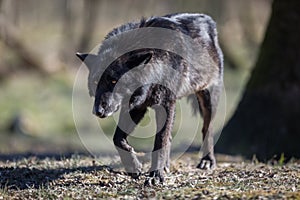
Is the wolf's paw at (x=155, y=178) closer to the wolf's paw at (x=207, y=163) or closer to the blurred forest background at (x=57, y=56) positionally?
the wolf's paw at (x=207, y=163)

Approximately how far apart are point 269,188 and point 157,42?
253 cm

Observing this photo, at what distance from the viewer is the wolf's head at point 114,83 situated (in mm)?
7941

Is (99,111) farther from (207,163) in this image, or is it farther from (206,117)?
(206,117)

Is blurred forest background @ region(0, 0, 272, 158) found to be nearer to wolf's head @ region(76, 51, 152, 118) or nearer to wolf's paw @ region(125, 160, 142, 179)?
wolf's head @ region(76, 51, 152, 118)

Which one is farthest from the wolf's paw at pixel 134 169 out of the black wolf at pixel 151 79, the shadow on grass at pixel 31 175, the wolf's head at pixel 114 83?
the wolf's head at pixel 114 83

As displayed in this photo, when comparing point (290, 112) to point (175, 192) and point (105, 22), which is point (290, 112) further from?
point (105, 22)

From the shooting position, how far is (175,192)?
23.4ft

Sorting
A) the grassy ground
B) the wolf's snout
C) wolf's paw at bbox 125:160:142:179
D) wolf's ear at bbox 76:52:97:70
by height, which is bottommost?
the grassy ground

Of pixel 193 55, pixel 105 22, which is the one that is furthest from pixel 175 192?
pixel 105 22

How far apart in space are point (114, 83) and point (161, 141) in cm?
107

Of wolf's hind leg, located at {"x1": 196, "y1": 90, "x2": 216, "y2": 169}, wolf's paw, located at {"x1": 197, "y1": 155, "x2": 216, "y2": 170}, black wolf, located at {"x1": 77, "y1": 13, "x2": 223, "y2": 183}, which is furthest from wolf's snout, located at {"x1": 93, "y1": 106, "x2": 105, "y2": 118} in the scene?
wolf's hind leg, located at {"x1": 196, "y1": 90, "x2": 216, "y2": 169}

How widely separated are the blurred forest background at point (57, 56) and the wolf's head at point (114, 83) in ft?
6.09

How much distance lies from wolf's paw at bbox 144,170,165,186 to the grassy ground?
9cm

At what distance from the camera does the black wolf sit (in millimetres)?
8055
